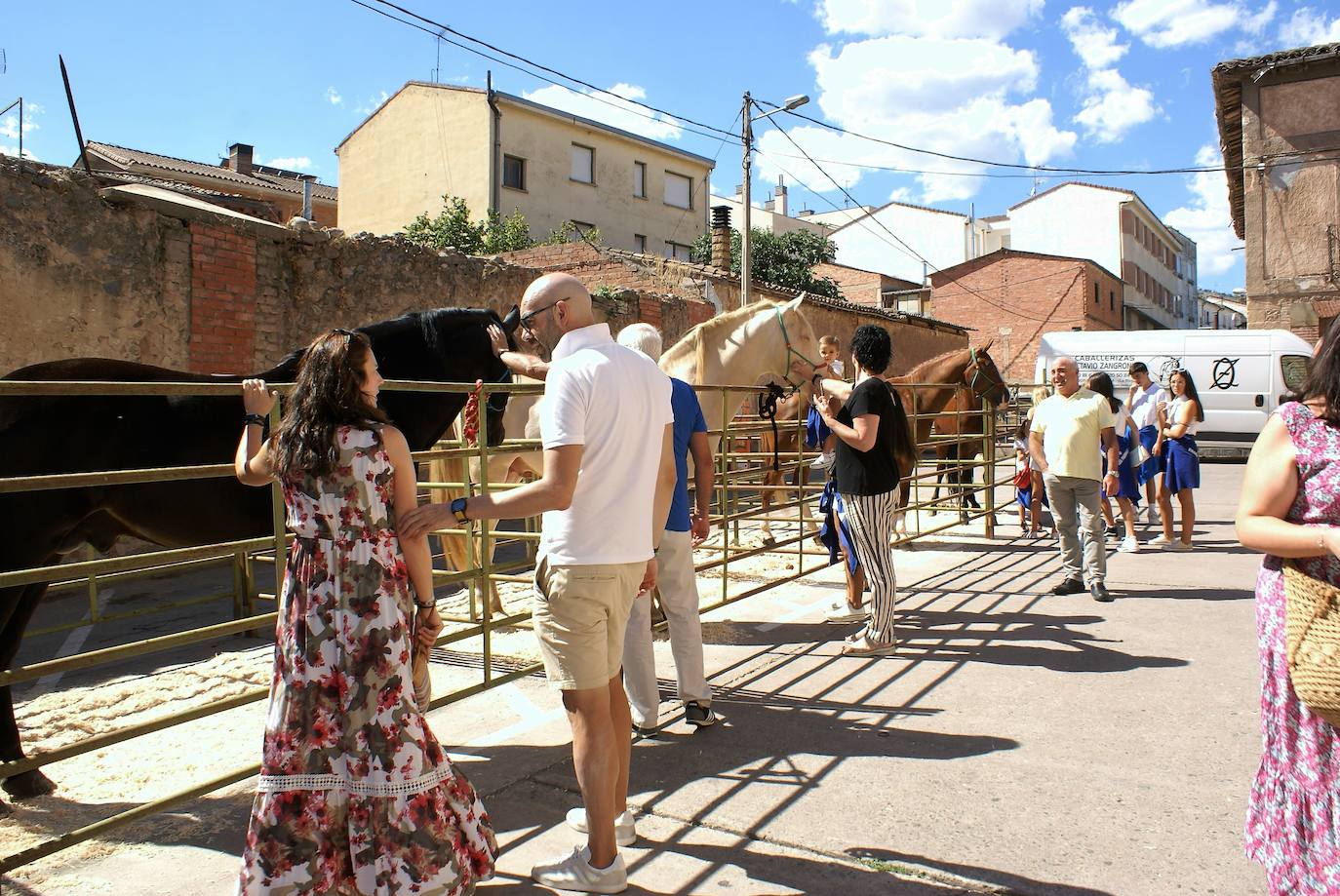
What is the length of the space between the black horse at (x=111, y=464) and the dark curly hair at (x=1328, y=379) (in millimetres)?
3217

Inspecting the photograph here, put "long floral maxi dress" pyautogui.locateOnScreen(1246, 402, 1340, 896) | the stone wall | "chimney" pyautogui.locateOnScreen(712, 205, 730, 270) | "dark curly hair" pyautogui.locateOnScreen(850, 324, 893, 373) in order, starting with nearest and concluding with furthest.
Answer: "long floral maxi dress" pyautogui.locateOnScreen(1246, 402, 1340, 896) → "dark curly hair" pyautogui.locateOnScreen(850, 324, 893, 373) → the stone wall → "chimney" pyautogui.locateOnScreen(712, 205, 730, 270)

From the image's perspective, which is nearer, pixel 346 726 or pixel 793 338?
pixel 346 726

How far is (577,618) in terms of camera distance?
8.60 ft

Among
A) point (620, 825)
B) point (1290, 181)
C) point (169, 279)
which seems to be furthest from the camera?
point (1290, 181)

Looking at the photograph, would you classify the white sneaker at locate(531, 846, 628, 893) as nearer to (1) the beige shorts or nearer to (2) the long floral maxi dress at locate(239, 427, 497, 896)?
(2) the long floral maxi dress at locate(239, 427, 497, 896)

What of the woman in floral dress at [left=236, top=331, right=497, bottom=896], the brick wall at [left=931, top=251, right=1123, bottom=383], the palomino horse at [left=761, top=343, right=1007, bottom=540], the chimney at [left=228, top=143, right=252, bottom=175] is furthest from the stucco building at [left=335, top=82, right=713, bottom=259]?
the woman in floral dress at [left=236, top=331, right=497, bottom=896]

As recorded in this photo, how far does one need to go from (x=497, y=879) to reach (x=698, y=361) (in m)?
4.38

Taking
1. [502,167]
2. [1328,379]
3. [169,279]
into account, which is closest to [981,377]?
[169,279]

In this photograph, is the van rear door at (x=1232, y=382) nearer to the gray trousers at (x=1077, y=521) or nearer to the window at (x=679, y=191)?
the gray trousers at (x=1077, y=521)

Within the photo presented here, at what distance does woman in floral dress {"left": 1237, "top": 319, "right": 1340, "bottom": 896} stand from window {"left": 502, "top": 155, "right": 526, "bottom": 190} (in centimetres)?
3002

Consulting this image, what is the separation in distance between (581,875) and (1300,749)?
1.92m

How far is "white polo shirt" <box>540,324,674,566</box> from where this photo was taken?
2523 millimetres

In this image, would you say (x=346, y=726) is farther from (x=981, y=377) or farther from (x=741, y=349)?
(x=981, y=377)

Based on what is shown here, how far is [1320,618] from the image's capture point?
6.77 feet
